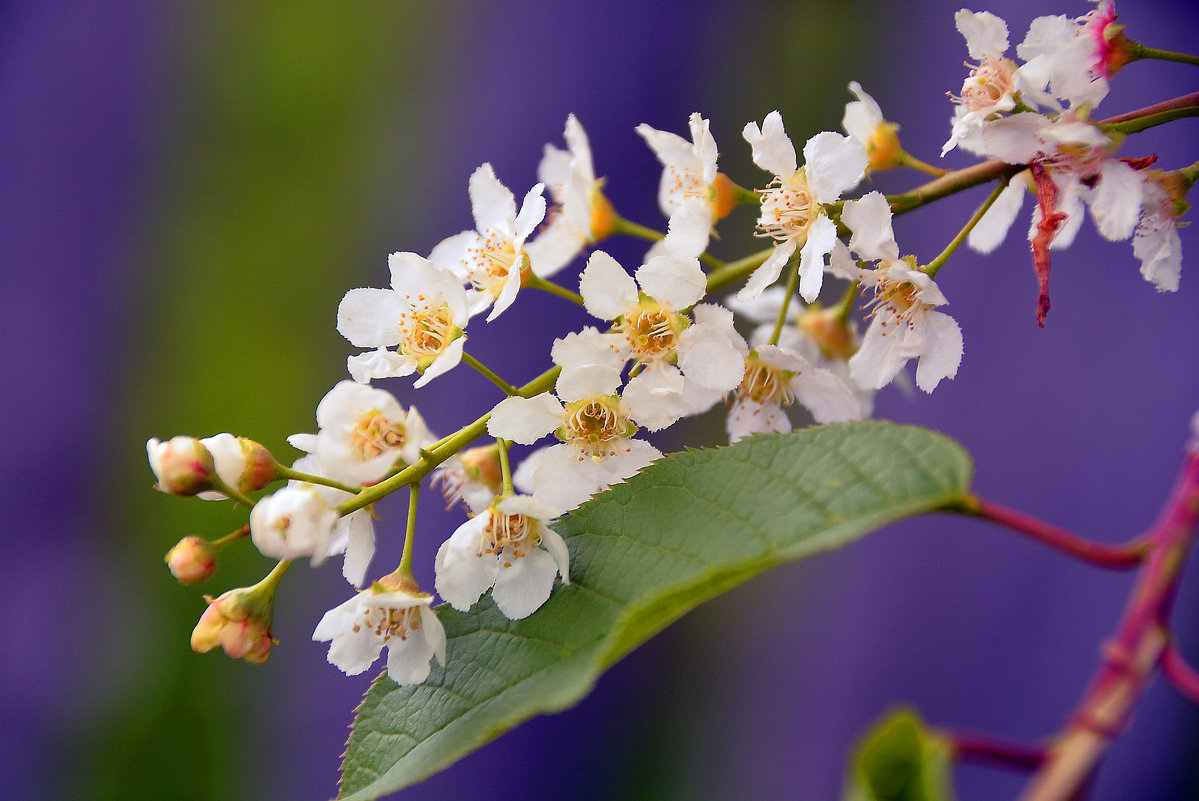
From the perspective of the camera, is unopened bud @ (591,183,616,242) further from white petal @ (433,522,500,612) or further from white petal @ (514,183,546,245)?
white petal @ (433,522,500,612)

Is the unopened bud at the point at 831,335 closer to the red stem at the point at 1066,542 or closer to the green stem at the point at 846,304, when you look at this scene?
the green stem at the point at 846,304

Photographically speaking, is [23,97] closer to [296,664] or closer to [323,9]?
[323,9]

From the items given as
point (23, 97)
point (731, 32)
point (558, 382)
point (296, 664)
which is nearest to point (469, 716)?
point (558, 382)

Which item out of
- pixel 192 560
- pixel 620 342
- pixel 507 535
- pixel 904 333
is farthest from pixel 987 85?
pixel 192 560

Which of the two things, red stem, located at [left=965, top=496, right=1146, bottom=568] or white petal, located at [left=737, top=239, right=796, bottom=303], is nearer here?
red stem, located at [left=965, top=496, right=1146, bottom=568]

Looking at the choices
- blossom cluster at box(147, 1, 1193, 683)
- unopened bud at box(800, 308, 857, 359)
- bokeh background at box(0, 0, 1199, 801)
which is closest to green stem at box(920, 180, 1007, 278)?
blossom cluster at box(147, 1, 1193, 683)

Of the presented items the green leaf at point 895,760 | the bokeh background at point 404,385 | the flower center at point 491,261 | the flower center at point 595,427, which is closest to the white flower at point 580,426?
the flower center at point 595,427
